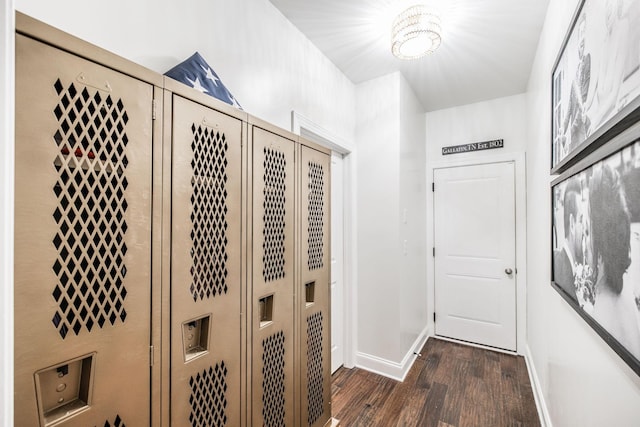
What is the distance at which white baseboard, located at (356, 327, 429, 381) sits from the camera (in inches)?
107

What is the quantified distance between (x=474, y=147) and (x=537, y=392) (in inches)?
98.1

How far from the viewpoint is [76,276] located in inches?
28.1

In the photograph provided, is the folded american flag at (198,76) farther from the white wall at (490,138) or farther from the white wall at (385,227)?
the white wall at (490,138)

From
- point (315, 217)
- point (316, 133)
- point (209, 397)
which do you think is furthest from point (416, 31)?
point (209, 397)

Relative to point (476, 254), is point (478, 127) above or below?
above

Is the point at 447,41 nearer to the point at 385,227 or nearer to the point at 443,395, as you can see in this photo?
the point at 385,227

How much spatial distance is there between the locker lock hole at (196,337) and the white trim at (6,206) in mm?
474

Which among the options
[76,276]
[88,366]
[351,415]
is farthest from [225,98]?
[351,415]

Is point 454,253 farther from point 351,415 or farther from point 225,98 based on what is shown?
point 225,98

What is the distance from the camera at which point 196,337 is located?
1048 mm

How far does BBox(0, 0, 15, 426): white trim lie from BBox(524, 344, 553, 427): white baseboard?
103 inches

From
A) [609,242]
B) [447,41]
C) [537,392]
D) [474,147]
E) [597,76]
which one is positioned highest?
[447,41]

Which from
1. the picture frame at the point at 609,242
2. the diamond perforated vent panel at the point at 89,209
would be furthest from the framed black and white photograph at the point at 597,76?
the diamond perforated vent panel at the point at 89,209

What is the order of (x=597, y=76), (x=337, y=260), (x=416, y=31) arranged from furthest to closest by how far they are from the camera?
(x=337, y=260) < (x=416, y=31) < (x=597, y=76)
